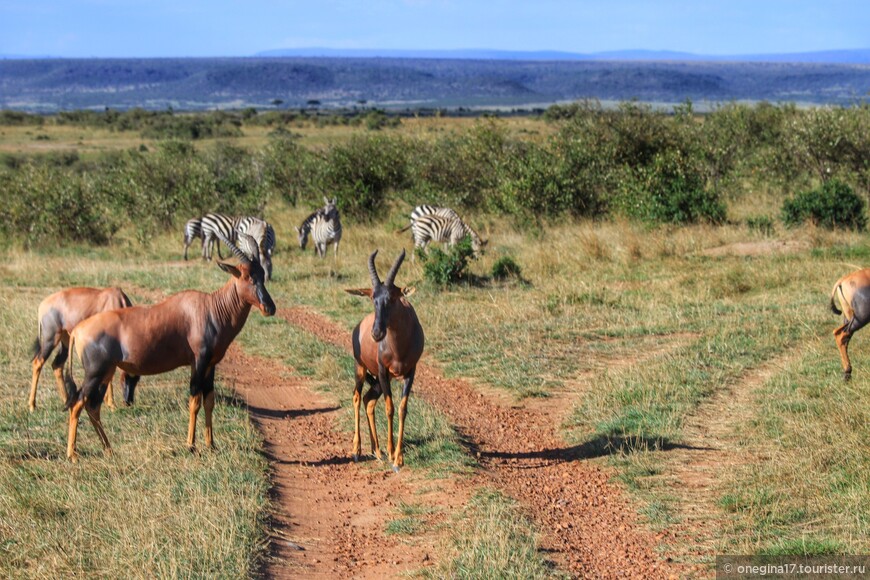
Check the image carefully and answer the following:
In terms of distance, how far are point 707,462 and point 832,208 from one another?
1374 centimetres

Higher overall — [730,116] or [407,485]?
[730,116]

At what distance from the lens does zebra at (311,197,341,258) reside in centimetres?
2094

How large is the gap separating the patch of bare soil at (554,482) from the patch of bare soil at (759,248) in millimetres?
9157

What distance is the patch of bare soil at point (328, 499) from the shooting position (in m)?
6.34

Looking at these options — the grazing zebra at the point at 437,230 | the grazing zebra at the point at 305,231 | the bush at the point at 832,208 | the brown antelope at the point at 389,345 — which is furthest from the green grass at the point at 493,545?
the grazing zebra at the point at 305,231

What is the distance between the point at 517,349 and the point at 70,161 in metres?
41.1

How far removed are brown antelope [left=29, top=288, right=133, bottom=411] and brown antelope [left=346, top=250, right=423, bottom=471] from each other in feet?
8.85

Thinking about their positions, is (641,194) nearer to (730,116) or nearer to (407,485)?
(730,116)

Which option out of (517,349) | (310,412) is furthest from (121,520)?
(517,349)

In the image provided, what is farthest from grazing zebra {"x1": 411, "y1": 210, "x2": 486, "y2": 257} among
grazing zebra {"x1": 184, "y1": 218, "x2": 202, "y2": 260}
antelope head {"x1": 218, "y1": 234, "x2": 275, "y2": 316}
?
antelope head {"x1": 218, "y1": 234, "x2": 275, "y2": 316}

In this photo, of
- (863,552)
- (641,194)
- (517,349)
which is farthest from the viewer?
(641,194)

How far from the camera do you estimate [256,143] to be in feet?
194

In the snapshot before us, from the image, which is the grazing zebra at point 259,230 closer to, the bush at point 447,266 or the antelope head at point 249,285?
the bush at point 447,266

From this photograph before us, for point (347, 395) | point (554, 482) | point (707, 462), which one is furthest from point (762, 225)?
point (554, 482)
